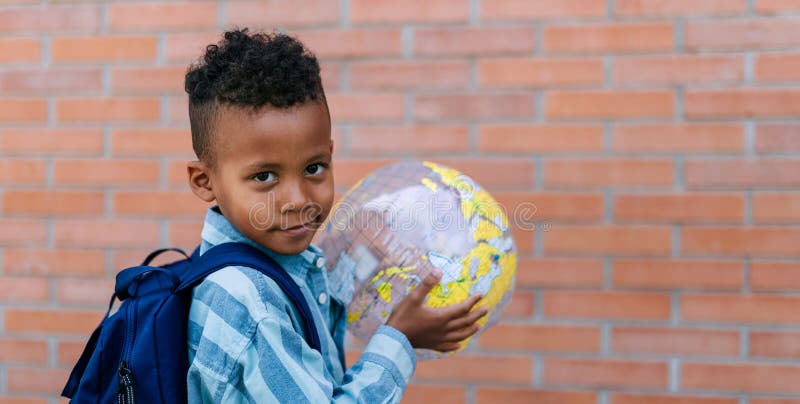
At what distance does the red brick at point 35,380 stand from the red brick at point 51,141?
0.77m

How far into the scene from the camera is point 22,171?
108 inches

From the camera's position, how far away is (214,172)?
1506mm

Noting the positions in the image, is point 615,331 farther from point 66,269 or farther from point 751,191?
point 66,269

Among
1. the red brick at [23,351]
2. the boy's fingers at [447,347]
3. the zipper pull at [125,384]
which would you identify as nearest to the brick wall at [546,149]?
the red brick at [23,351]

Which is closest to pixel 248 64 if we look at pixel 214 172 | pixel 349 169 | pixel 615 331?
pixel 214 172

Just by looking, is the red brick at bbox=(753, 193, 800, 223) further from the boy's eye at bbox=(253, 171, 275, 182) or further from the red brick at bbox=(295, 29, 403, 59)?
the boy's eye at bbox=(253, 171, 275, 182)

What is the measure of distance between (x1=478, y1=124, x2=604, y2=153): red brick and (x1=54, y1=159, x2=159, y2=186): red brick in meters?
1.13

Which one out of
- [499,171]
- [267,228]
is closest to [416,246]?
[267,228]

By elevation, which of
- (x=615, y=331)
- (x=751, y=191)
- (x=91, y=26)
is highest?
(x=91, y=26)

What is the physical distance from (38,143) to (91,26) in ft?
1.47

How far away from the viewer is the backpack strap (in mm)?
1439

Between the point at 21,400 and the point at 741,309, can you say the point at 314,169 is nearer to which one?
the point at 741,309

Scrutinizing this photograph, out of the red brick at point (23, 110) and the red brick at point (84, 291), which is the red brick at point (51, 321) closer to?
the red brick at point (84, 291)

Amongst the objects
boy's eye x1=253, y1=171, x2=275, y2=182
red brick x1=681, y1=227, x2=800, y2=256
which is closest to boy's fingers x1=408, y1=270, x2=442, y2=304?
boy's eye x1=253, y1=171, x2=275, y2=182
